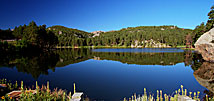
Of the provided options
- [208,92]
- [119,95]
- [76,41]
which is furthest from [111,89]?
[76,41]

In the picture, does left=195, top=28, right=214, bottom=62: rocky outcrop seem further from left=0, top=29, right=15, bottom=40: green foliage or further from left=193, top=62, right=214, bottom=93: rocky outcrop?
left=0, top=29, right=15, bottom=40: green foliage

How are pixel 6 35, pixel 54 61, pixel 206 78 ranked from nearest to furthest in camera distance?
pixel 206 78, pixel 54 61, pixel 6 35

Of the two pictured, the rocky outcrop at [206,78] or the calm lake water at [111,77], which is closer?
the calm lake water at [111,77]

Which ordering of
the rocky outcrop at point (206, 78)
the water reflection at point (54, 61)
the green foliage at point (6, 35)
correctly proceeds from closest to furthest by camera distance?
the rocky outcrop at point (206, 78) → the water reflection at point (54, 61) → the green foliage at point (6, 35)

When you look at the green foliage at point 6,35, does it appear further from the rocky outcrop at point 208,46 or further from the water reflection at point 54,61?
the rocky outcrop at point 208,46

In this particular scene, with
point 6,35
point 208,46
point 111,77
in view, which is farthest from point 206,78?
point 6,35

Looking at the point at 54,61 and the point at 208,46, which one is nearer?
the point at 208,46

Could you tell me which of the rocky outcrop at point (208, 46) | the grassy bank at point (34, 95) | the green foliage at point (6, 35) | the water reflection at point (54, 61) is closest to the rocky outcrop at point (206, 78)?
the water reflection at point (54, 61)

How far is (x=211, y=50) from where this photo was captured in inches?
1096

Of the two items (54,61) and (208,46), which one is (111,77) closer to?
(54,61)

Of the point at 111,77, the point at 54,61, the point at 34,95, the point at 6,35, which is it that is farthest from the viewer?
the point at 6,35

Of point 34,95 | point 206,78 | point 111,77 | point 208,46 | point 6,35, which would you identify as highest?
→ point 6,35

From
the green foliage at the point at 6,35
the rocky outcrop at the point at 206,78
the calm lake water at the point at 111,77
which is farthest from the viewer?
the green foliage at the point at 6,35

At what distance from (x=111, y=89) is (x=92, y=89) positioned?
1.96m
